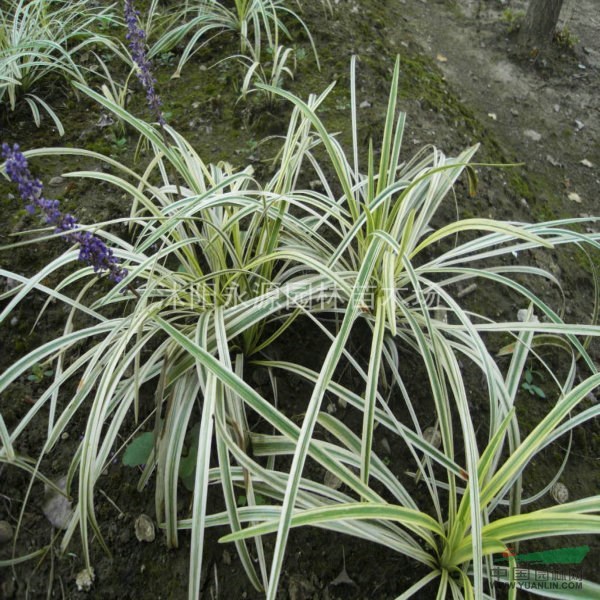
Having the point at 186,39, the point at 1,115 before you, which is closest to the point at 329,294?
the point at 1,115

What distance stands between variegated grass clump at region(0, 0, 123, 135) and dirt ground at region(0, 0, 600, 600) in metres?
0.13

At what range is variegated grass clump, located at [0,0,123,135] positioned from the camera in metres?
2.12

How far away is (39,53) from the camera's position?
6.98 feet

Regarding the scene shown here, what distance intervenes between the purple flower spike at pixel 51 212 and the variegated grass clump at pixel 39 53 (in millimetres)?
1390

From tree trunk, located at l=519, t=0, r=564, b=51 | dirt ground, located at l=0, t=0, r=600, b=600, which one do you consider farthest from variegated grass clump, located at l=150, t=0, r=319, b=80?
tree trunk, located at l=519, t=0, r=564, b=51

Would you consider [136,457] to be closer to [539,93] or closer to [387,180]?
[387,180]

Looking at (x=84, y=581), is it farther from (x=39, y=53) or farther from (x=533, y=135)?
(x=533, y=135)

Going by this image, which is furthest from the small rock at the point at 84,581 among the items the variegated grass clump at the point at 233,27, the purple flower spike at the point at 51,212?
the variegated grass clump at the point at 233,27

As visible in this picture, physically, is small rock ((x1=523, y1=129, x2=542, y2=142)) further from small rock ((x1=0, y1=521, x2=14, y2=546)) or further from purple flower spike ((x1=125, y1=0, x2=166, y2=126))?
small rock ((x1=0, y1=521, x2=14, y2=546))

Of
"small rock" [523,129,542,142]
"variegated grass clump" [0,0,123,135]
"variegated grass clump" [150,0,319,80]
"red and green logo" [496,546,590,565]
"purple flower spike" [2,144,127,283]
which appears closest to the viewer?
"purple flower spike" [2,144,127,283]

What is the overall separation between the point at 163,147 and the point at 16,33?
5.84ft

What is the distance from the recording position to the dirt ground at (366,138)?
44.7 inches

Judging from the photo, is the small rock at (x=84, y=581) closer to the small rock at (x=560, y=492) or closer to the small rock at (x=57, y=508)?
the small rock at (x=57, y=508)

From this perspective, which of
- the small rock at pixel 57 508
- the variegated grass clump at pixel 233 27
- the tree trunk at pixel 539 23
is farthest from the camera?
the tree trunk at pixel 539 23
